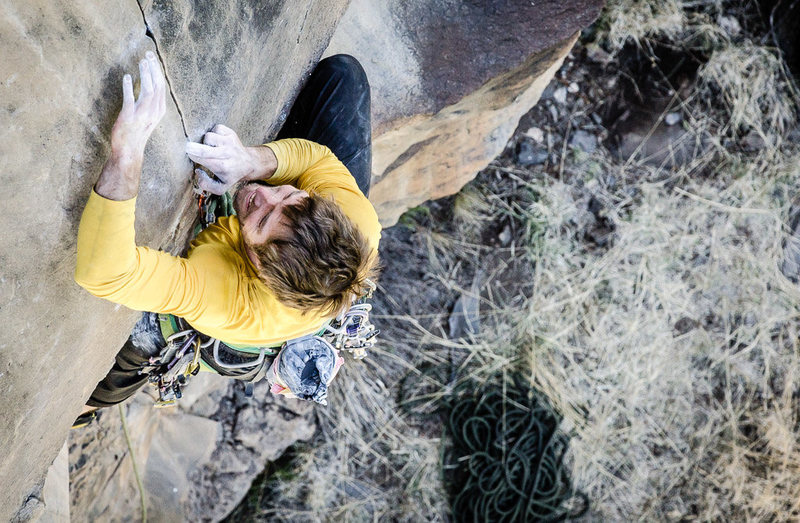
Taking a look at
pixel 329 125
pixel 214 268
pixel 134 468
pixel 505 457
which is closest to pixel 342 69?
pixel 329 125

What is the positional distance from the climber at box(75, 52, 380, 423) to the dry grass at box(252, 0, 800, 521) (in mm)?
1688

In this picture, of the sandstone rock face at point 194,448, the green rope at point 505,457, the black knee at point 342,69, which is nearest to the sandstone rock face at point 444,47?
the black knee at point 342,69

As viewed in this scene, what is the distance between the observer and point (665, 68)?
393 centimetres

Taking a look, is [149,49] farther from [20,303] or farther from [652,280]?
[652,280]

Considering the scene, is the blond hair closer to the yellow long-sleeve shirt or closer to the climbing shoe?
the yellow long-sleeve shirt

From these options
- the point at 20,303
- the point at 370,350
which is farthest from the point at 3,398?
the point at 370,350

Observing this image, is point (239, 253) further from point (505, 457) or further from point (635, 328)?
point (635, 328)

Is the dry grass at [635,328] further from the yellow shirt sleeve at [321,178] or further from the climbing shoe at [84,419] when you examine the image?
the yellow shirt sleeve at [321,178]

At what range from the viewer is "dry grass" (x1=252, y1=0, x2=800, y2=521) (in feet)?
12.2

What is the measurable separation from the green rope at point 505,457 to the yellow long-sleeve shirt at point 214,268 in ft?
6.55

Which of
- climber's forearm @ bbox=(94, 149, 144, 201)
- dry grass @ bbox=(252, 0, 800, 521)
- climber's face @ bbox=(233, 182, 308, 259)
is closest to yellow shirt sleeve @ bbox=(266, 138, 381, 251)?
climber's face @ bbox=(233, 182, 308, 259)

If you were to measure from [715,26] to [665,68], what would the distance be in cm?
36

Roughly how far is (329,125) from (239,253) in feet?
2.22

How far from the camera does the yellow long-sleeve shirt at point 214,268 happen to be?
1377mm
